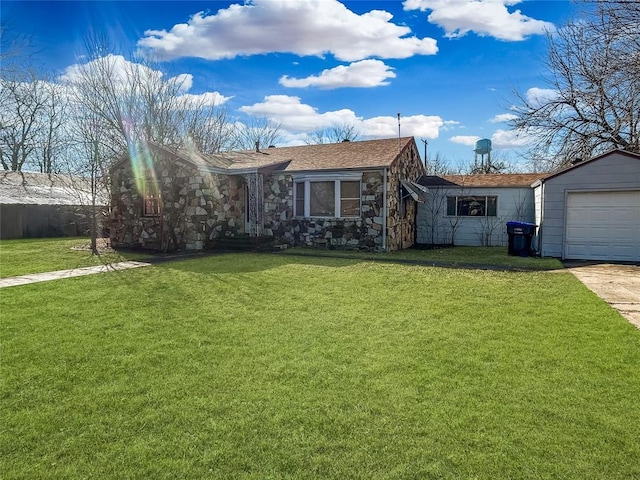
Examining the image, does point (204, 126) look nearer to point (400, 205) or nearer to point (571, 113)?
point (400, 205)

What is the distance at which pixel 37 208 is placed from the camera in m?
22.4

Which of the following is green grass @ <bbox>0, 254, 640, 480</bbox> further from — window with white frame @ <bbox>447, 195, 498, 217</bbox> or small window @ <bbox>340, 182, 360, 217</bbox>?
window with white frame @ <bbox>447, 195, 498, 217</bbox>

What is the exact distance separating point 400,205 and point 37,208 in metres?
20.6

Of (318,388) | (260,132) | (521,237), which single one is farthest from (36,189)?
(318,388)

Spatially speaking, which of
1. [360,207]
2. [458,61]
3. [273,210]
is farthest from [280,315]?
[458,61]

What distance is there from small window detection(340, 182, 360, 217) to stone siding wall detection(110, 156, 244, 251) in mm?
4498

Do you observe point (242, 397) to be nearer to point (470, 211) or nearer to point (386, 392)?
point (386, 392)

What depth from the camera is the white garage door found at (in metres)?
12.1

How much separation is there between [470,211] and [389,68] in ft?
22.9

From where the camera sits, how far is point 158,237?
1441cm

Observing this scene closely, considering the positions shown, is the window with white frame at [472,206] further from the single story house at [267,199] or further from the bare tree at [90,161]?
the bare tree at [90,161]

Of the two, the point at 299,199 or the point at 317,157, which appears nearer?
the point at 299,199

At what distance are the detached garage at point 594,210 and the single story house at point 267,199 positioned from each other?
451cm

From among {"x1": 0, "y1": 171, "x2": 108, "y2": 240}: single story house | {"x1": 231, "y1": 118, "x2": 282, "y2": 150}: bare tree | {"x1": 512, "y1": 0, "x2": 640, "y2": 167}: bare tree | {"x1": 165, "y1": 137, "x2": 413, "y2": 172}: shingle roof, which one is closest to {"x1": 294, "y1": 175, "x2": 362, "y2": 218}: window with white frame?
{"x1": 165, "y1": 137, "x2": 413, "y2": 172}: shingle roof
